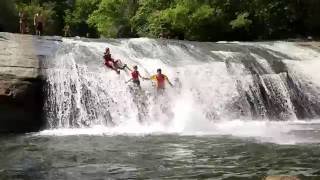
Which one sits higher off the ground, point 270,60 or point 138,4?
point 138,4

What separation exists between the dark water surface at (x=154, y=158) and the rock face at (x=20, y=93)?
213cm

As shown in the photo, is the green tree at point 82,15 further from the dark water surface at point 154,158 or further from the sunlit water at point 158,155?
the dark water surface at point 154,158

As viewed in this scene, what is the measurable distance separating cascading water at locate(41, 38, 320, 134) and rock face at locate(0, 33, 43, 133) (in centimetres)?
38

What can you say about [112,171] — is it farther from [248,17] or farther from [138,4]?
[138,4]

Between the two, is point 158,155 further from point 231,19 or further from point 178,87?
point 231,19

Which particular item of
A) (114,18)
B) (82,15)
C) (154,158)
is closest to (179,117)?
(154,158)

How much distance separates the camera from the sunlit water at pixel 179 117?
32.5 feet

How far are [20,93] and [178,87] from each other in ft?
16.4

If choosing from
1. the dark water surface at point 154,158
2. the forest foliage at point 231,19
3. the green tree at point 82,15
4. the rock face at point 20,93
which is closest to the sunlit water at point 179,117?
the dark water surface at point 154,158

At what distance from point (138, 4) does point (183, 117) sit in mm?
26894

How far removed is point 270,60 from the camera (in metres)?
20.6

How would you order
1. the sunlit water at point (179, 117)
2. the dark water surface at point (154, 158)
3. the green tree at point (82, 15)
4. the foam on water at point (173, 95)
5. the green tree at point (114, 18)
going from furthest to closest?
1. the green tree at point (82, 15)
2. the green tree at point (114, 18)
3. the foam on water at point (173, 95)
4. the sunlit water at point (179, 117)
5. the dark water surface at point (154, 158)

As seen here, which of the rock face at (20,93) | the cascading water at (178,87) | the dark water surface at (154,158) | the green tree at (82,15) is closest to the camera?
the dark water surface at (154,158)

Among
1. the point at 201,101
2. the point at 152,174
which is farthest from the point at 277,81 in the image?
the point at 152,174
